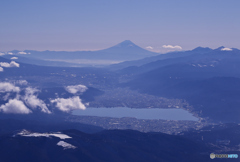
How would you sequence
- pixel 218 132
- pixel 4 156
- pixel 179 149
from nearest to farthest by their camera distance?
pixel 4 156, pixel 179 149, pixel 218 132

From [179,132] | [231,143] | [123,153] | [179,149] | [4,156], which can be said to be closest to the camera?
[4,156]

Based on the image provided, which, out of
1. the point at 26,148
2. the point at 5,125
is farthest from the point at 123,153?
the point at 5,125

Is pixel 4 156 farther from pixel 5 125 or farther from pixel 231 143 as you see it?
pixel 231 143

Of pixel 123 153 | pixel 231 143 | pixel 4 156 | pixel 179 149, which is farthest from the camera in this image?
pixel 231 143

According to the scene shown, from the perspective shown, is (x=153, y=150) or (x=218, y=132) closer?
(x=153, y=150)

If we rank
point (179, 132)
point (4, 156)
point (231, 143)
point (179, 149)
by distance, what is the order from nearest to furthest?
point (4, 156), point (179, 149), point (231, 143), point (179, 132)

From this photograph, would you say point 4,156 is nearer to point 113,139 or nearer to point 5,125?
point 113,139

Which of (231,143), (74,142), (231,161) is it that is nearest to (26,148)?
(74,142)

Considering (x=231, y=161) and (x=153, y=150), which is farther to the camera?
(x=153, y=150)

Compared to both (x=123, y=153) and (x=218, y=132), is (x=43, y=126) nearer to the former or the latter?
(x=123, y=153)
